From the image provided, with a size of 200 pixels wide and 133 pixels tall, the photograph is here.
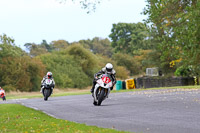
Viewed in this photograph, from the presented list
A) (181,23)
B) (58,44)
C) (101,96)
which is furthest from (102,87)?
(58,44)

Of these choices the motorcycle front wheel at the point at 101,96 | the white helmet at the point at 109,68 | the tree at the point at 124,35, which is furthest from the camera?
the tree at the point at 124,35

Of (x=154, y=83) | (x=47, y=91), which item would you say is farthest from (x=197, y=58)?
(x=154, y=83)

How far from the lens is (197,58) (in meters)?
23.3

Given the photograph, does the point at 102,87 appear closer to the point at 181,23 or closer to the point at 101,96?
the point at 101,96

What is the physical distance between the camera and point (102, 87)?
18922 millimetres

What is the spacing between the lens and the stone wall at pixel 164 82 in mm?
45219

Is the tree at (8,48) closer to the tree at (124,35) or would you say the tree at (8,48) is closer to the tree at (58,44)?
the tree at (124,35)

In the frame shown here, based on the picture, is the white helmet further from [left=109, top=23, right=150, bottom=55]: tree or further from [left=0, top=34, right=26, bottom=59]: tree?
[left=109, top=23, right=150, bottom=55]: tree

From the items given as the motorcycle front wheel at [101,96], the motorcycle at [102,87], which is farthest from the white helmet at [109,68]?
the motorcycle front wheel at [101,96]

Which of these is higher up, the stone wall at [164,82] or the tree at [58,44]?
the tree at [58,44]

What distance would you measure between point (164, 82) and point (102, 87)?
1145 inches

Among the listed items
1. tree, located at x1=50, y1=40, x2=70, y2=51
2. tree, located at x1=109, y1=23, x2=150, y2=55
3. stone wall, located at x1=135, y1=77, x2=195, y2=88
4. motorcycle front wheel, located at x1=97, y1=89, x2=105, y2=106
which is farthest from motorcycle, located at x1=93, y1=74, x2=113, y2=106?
tree, located at x1=50, y1=40, x2=70, y2=51

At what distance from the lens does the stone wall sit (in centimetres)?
4522

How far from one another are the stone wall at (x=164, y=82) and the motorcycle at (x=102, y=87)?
27103 millimetres
